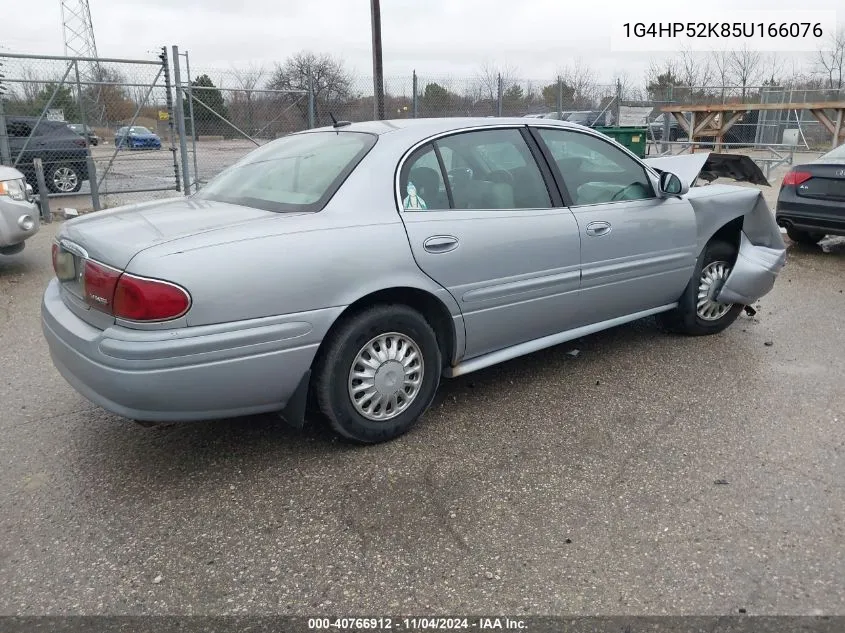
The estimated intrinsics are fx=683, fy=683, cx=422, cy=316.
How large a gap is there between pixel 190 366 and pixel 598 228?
7.95 feet

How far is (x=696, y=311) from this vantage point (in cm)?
475

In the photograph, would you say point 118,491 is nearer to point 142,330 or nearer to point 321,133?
point 142,330

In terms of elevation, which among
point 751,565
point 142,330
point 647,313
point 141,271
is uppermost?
point 141,271

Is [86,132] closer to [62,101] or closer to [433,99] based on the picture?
[62,101]

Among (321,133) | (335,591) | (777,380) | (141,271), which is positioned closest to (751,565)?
(335,591)

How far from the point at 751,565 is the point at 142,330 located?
2.43m

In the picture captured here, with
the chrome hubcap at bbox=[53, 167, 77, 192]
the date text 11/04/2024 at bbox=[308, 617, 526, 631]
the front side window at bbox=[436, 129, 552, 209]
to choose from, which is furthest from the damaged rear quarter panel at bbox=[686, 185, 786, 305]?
the chrome hubcap at bbox=[53, 167, 77, 192]

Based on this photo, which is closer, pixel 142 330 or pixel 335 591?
pixel 335 591

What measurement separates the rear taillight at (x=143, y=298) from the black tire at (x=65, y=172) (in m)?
11.1

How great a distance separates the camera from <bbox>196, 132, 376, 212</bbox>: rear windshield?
3.24 m

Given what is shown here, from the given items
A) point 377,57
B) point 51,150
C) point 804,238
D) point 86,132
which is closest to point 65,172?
point 51,150

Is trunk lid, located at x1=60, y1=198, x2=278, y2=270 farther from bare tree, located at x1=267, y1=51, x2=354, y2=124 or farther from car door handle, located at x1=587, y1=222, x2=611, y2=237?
bare tree, located at x1=267, y1=51, x2=354, y2=124

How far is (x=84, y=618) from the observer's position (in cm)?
222

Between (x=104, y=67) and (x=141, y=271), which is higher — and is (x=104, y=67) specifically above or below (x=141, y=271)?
above
